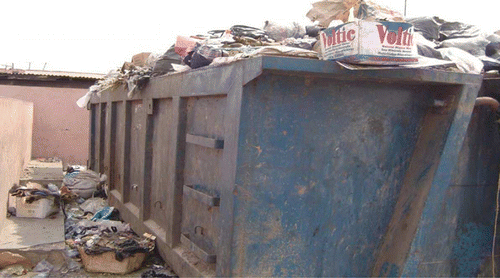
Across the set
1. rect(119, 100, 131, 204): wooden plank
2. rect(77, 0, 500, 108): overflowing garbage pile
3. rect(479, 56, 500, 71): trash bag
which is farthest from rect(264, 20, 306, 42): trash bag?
rect(119, 100, 131, 204): wooden plank

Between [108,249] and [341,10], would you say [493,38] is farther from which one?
[108,249]

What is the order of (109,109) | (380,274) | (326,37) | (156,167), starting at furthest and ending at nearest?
(109,109), (156,167), (380,274), (326,37)

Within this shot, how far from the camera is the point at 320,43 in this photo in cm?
276

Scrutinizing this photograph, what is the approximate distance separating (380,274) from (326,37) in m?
1.56

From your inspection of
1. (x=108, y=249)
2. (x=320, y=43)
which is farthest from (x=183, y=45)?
(x=108, y=249)

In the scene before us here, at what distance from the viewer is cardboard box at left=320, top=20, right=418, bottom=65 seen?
8.07 ft

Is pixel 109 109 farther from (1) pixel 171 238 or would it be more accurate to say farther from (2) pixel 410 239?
(2) pixel 410 239

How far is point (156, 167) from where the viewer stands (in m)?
4.56

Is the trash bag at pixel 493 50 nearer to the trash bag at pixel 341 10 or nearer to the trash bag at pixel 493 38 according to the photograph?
the trash bag at pixel 493 38

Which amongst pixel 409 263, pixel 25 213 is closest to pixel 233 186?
pixel 409 263

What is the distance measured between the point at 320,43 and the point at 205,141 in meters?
1.03

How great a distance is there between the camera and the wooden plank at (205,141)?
303 centimetres

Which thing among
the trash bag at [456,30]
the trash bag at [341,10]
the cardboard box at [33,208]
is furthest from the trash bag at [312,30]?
the cardboard box at [33,208]

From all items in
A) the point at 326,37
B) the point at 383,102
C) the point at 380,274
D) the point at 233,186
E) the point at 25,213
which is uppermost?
the point at 326,37
